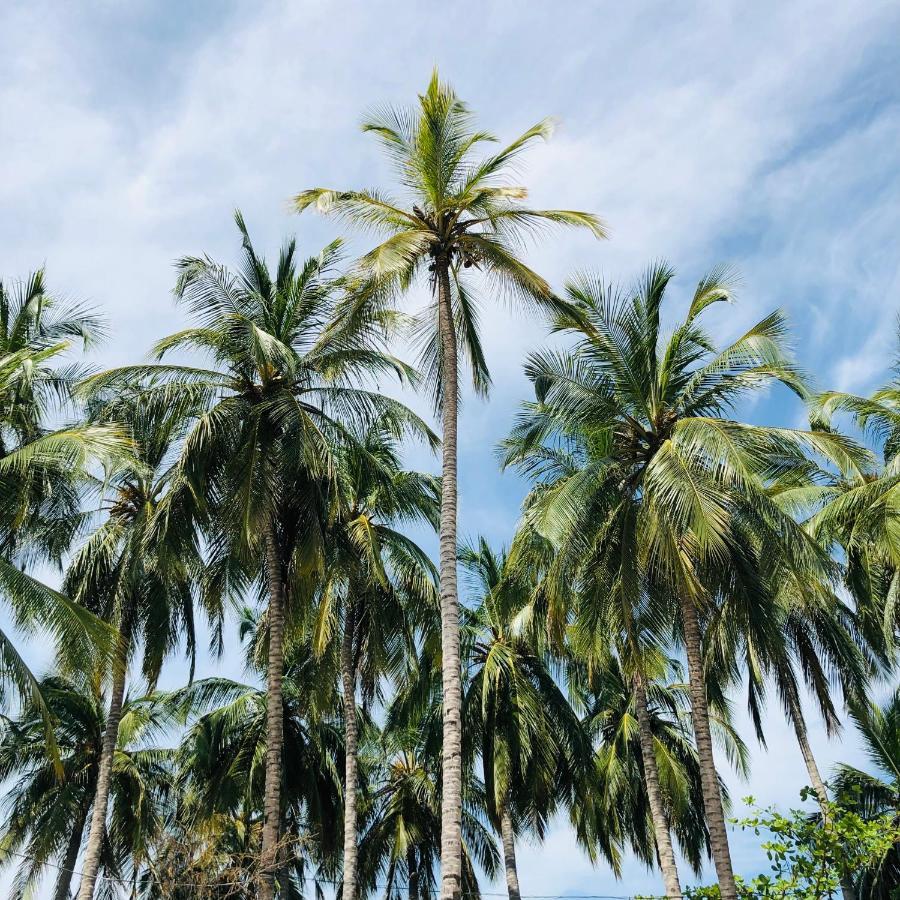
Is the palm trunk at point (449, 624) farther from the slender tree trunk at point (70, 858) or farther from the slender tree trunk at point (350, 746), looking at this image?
the slender tree trunk at point (70, 858)

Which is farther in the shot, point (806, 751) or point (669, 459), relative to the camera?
point (806, 751)

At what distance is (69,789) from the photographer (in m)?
23.2

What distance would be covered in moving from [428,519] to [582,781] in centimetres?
703

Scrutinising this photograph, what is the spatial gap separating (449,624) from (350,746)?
8.14 metres

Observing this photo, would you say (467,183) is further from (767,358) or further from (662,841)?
(662,841)

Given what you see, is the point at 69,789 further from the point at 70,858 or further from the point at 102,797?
the point at 102,797

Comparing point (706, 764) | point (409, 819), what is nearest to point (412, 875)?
point (409, 819)

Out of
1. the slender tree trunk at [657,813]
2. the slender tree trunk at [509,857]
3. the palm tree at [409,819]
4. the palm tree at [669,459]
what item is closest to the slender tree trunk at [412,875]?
the palm tree at [409,819]

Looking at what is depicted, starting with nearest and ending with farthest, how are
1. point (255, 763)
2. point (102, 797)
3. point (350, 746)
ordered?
point (102, 797) → point (350, 746) → point (255, 763)

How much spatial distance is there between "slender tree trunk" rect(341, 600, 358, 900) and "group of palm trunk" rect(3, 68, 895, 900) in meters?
0.08

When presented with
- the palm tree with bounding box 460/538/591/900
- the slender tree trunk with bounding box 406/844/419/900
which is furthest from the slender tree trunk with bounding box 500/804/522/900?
the slender tree trunk with bounding box 406/844/419/900

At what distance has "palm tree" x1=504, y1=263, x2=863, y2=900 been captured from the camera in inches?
609

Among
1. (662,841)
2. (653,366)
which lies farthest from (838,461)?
(662,841)

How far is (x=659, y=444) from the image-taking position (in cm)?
1673
